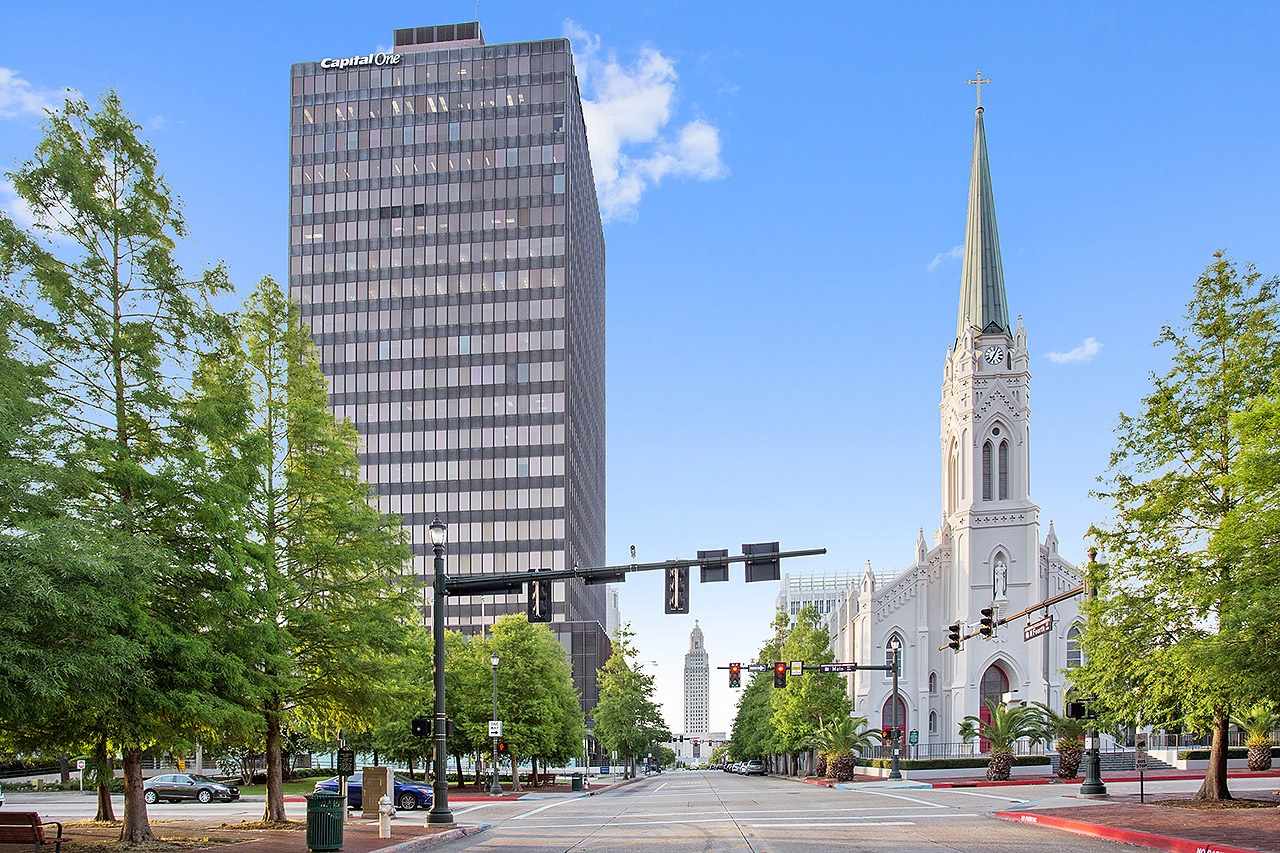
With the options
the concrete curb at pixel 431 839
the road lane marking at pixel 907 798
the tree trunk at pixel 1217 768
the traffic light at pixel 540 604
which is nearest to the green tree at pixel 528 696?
the road lane marking at pixel 907 798

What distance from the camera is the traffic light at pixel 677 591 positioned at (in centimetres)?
2444

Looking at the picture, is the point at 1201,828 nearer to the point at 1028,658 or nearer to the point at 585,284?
the point at 1028,658

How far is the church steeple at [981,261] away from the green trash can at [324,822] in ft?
236

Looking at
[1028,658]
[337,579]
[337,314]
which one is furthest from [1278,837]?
[337,314]

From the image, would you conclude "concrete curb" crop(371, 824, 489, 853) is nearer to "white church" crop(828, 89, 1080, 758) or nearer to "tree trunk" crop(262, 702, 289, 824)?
"tree trunk" crop(262, 702, 289, 824)

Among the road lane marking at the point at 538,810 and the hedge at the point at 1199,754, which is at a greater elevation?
the road lane marking at the point at 538,810

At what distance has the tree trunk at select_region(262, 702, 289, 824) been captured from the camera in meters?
27.4

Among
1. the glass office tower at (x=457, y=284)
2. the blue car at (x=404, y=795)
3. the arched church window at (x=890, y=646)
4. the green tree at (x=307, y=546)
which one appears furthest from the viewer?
the glass office tower at (x=457, y=284)

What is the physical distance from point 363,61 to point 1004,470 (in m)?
82.6

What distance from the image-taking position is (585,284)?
132 meters

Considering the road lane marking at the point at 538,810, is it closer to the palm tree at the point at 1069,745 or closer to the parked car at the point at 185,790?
the parked car at the point at 185,790

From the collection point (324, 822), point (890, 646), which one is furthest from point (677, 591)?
point (890, 646)

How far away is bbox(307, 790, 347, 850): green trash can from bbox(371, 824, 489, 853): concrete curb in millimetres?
736

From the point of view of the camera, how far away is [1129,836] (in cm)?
2034
